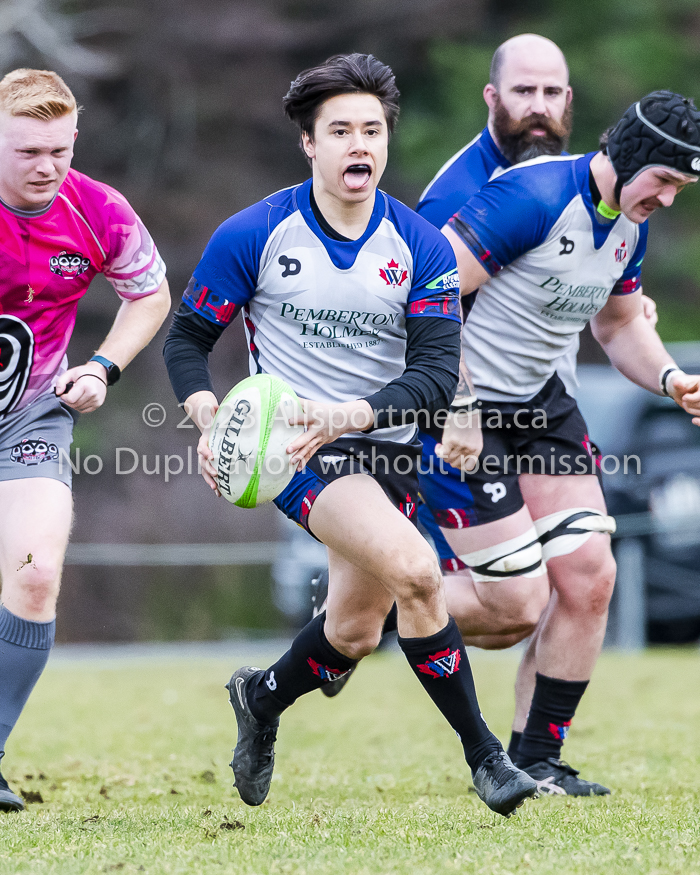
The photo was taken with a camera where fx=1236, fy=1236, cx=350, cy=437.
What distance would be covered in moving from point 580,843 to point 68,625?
14171 millimetres

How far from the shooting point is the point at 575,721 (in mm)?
6949

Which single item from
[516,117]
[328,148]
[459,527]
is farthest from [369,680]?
[328,148]

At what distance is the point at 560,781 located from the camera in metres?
4.59

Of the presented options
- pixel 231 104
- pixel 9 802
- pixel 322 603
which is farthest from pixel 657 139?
pixel 231 104

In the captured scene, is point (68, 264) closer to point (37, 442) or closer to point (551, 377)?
point (37, 442)

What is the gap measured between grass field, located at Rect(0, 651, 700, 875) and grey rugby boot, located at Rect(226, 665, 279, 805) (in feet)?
0.23

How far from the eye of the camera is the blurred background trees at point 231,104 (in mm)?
19125

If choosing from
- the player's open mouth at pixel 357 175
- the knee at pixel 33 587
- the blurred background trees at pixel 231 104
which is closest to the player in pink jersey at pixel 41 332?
the knee at pixel 33 587

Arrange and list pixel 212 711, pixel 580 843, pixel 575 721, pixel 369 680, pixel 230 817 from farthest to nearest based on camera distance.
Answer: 1. pixel 369 680
2. pixel 212 711
3. pixel 575 721
4. pixel 230 817
5. pixel 580 843

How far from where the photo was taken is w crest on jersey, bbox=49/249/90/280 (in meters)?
4.29

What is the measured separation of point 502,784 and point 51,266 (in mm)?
2284

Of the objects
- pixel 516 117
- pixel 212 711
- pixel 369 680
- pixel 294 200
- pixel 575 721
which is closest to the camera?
pixel 294 200

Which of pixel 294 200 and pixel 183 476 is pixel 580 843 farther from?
pixel 183 476

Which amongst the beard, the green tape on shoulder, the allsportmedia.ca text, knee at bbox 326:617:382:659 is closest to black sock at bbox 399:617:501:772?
knee at bbox 326:617:382:659
